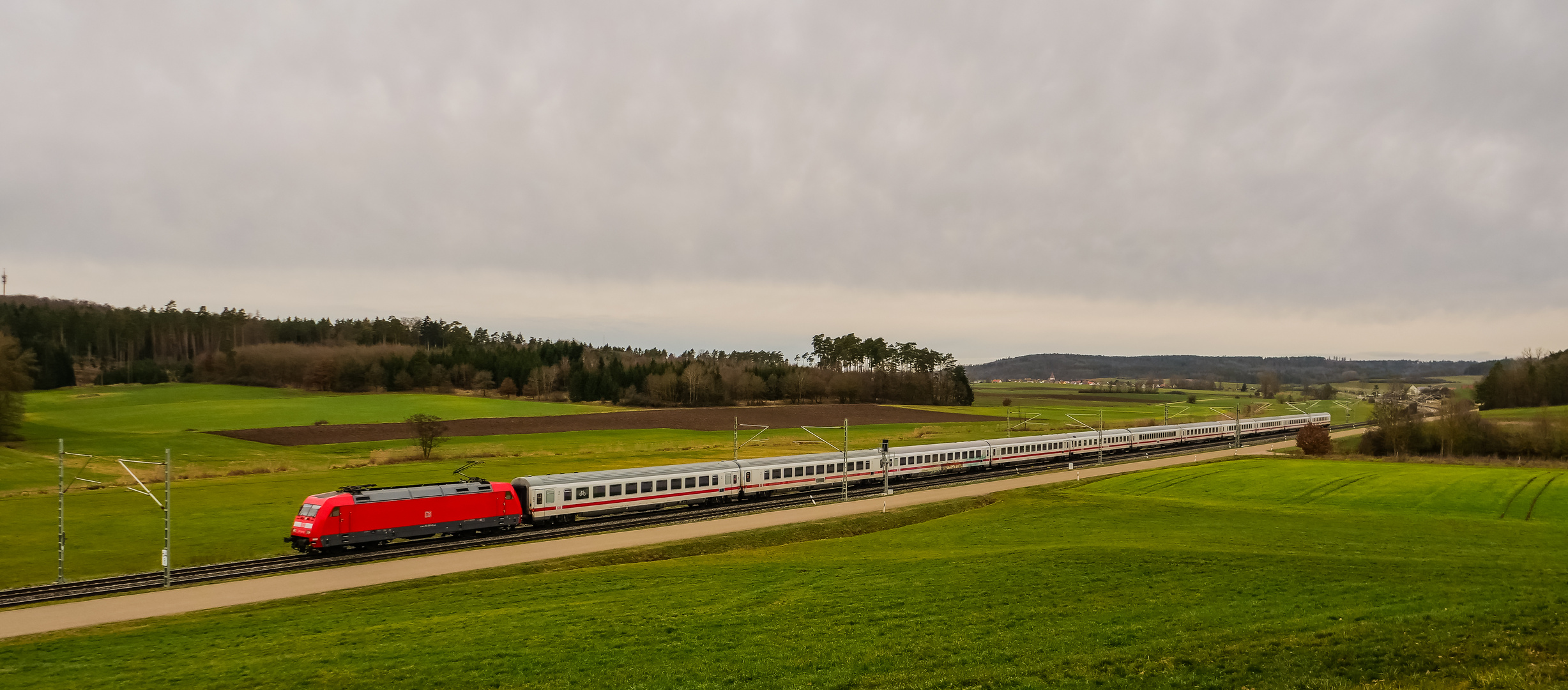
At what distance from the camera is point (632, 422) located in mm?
104562

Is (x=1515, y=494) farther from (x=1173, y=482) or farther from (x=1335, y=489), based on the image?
(x=1173, y=482)

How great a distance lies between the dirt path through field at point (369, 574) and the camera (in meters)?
26.6

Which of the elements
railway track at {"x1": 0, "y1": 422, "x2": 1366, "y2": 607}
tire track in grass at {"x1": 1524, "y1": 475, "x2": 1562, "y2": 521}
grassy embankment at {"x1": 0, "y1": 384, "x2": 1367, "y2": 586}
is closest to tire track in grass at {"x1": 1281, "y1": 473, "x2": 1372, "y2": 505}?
tire track in grass at {"x1": 1524, "y1": 475, "x2": 1562, "y2": 521}

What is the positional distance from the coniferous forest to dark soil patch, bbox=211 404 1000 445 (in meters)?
17.5

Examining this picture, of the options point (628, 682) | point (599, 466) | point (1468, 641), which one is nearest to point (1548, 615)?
point (1468, 641)

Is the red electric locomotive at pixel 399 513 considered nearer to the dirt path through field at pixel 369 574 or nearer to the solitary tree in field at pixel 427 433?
the dirt path through field at pixel 369 574

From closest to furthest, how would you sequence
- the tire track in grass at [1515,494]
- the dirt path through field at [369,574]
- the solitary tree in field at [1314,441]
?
1. the dirt path through field at [369,574]
2. the tire track in grass at [1515,494]
3. the solitary tree in field at [1314,441]

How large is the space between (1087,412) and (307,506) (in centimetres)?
13232

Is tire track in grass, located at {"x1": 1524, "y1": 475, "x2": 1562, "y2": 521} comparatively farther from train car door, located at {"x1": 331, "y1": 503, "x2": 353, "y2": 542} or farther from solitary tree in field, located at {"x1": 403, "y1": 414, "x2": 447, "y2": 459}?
solitary tree in field, located at {"x1": 403, "y1": 414, "x2": 447, "y2": 459}

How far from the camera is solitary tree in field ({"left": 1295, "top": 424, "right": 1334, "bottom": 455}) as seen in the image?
8138 cm

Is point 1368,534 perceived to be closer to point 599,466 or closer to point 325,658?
point 325,658

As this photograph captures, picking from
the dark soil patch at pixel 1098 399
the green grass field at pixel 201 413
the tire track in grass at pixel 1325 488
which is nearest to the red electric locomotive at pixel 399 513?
the green grass field at pixel 201 413

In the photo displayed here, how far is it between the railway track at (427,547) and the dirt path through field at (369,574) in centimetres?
112

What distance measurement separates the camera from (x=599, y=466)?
6456cm
